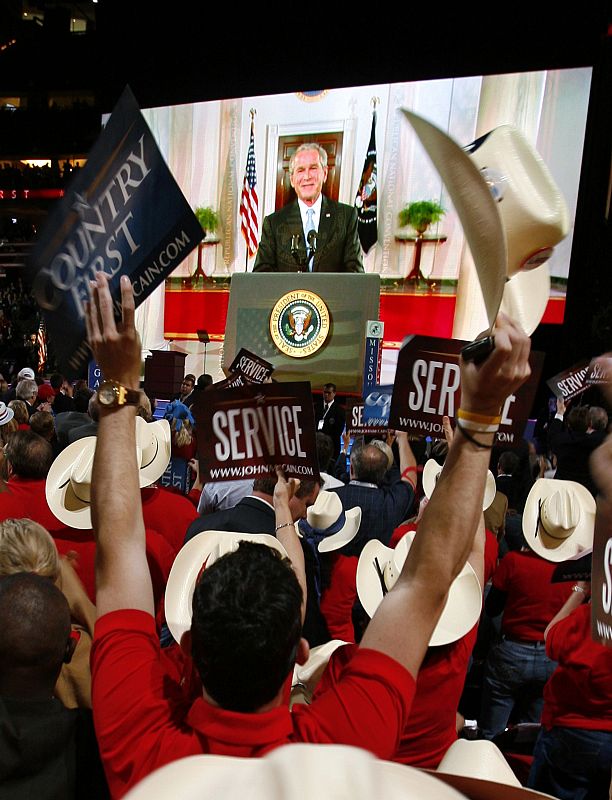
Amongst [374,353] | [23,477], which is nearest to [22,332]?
[374,353]

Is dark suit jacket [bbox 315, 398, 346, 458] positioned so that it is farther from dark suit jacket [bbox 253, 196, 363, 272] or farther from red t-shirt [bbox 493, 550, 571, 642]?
red t-shirt [bbox 493, 550, 571, 642]

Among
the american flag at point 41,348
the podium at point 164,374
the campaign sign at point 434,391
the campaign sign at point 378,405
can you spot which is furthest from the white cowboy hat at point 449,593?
the american flag at point 41,348

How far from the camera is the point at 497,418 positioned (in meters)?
1.35

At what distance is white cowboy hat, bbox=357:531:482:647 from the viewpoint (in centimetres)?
214

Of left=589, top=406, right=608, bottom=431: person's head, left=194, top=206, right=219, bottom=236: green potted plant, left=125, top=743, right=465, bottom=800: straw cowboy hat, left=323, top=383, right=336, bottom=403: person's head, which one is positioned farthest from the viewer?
left=194, top=206, right=219, bottom=236: green potted plant

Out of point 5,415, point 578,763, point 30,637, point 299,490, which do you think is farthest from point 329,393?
point 30,637

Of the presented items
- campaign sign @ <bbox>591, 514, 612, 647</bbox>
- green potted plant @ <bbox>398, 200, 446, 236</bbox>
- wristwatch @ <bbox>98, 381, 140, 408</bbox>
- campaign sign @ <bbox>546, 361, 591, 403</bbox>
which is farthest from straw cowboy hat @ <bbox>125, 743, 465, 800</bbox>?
green potted plant @ <bbox>398, 200, 446, 236</bbox>

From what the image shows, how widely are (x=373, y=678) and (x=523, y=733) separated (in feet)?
8.67

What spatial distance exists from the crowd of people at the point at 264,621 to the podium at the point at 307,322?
349 inches

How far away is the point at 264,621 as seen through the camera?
3.78ft

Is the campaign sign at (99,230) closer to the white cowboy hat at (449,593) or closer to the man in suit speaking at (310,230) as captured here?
the white cowboy hat at (449,593)

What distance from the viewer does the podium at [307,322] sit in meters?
12.5

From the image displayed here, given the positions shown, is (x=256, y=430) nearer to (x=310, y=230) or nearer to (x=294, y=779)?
(x=294, y=779)

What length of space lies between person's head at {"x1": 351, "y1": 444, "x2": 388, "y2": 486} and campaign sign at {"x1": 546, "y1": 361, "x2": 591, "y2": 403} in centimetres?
316
